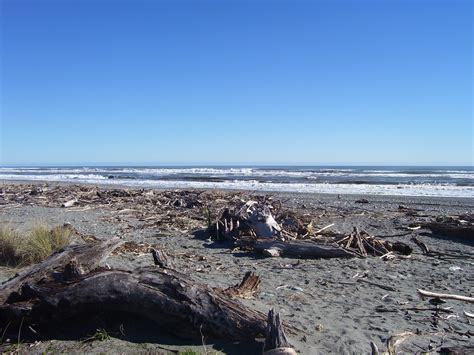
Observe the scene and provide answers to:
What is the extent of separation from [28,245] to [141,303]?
10.6 ft

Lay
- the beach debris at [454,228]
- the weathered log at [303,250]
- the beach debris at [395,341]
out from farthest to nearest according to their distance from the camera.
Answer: the beach debris at [454,228]
the weathered log at [303,250]
the beach debris at [395,341]

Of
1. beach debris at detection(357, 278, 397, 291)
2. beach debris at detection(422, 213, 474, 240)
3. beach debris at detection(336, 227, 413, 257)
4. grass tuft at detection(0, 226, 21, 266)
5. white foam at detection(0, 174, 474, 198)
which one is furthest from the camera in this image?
white foam at detection(0, 174, 474, 198)

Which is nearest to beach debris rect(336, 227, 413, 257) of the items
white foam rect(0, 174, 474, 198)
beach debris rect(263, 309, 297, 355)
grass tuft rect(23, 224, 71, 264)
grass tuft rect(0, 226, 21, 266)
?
beach debris rect(263, 309, 297, 355)

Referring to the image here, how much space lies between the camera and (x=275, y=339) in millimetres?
3119

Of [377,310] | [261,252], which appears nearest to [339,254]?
[261,252]

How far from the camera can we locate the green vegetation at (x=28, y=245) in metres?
5.87

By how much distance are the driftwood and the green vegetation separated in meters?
2.13

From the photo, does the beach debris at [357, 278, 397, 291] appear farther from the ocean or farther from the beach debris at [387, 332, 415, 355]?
the ocean

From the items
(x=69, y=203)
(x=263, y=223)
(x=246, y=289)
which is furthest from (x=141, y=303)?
(x=69, y=203)

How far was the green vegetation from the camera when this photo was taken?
587cm

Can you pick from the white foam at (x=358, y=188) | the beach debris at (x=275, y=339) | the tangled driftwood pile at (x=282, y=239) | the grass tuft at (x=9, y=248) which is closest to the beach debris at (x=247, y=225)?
the tangled driftwood pile at (x=282, y=239)

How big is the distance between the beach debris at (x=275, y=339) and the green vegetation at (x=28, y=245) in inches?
151

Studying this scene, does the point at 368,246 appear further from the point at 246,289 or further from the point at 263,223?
the point at 246,289

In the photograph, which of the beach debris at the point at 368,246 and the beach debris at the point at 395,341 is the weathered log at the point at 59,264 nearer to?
the beach debris at the point at 395,341
